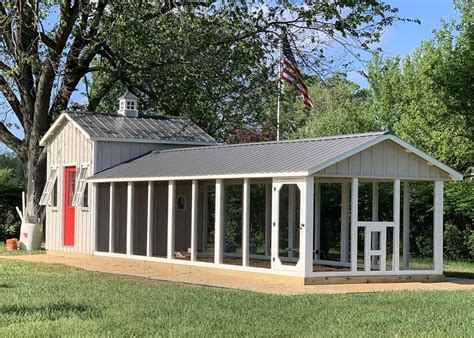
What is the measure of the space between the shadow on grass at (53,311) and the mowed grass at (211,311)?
12 mm

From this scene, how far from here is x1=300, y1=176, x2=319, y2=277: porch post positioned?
13.9 meters

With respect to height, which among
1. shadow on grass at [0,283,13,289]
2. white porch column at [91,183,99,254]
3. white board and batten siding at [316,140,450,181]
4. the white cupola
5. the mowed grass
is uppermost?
the white cupola

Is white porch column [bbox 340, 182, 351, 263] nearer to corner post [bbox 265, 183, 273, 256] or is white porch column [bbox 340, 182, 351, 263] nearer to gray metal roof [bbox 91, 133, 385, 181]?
gray metal roof [bbox 91, 133, 385, 181]

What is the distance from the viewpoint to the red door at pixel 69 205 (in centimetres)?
2122

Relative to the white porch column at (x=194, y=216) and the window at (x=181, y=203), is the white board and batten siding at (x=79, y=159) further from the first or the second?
the white porch column at (x=194, y=216)

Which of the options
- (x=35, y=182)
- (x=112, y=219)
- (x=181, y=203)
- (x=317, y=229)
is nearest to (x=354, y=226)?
(x=317, y=229)

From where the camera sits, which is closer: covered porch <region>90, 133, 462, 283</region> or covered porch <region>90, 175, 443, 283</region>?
covered porch <region>90, 133, 462, 283</region>

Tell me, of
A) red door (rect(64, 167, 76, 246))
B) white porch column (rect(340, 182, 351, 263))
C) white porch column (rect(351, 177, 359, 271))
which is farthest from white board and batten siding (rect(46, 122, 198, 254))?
white porch column (rect(351, 177, 359, 271))

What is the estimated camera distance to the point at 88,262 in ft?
60.4

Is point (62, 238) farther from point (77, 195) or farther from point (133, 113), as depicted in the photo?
point (133, 113)

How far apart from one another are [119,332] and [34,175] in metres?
16.8

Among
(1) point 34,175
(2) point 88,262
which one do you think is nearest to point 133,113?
(1) point 34,175

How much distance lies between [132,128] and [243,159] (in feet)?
19.2

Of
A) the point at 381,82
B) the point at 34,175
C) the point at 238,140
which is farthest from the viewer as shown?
the point at 238,140
